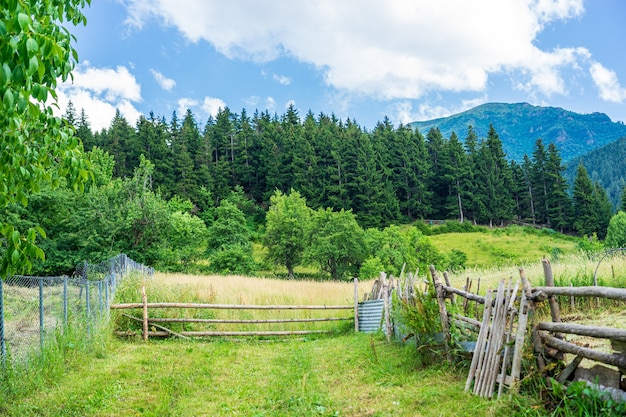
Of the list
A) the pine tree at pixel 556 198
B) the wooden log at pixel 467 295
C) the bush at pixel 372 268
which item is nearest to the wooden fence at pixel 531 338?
the wooden log at pixel 467 295

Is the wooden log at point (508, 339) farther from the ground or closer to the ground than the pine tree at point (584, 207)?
closer to the ground

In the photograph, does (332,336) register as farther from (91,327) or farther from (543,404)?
(543,404)

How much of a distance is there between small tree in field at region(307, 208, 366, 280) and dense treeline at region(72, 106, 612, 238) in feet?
68.0

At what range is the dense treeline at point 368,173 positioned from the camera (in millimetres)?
64750

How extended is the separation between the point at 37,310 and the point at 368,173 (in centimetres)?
5955

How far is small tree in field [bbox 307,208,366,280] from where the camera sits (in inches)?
1538

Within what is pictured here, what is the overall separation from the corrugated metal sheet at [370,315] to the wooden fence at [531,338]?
7.24 m

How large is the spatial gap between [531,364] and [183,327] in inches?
433

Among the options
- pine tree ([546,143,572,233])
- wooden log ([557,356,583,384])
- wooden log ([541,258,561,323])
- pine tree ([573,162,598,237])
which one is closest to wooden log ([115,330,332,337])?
wooden log ([541,258,561,323])

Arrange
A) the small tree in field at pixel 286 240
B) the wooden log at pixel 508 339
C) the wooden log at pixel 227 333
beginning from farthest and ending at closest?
the small tree in field at pixel 286 240 → the wooden log at pixel 227 333 → the wooden log at pixel 508 339

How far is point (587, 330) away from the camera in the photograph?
4891 millimetres

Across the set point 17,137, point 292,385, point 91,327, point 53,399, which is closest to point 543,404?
point 292,385

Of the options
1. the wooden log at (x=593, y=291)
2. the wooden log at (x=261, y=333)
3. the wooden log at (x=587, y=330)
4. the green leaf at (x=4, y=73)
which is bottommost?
the wooden log at (x=261, y=333)

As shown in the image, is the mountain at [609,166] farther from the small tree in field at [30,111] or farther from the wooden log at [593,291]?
the small tree in field at [30,111]
